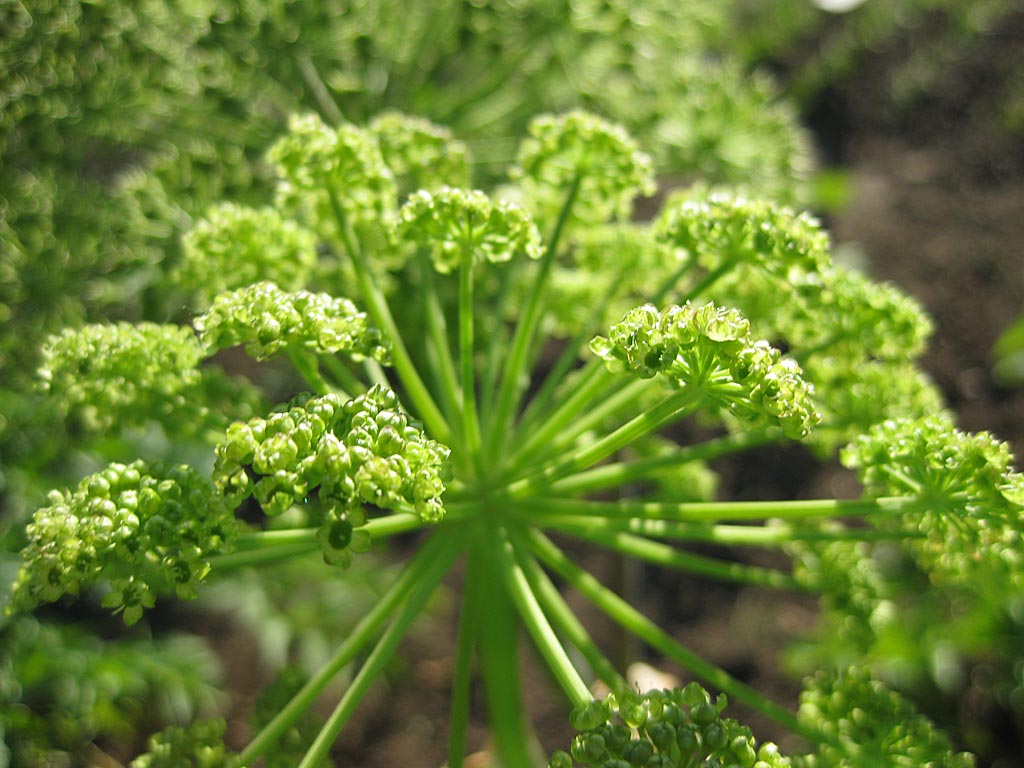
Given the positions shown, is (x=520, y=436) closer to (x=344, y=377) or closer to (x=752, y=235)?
(x=344, y=377)

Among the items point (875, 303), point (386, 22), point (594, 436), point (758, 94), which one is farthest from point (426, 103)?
point (875, 303)

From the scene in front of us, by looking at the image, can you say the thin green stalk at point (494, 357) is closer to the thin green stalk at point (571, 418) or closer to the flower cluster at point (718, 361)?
the thin green stalk at point (571, 418)

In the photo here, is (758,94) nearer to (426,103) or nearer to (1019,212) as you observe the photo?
(426,103)

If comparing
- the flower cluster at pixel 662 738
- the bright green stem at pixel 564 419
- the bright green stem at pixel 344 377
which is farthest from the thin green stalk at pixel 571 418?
the flower cluster at pixel 662 738

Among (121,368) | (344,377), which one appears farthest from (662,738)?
(121,368)

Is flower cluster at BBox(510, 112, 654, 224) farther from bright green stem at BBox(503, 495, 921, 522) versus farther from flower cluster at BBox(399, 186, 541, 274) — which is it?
bright green stem at BBox(503, 495, 921, 522)

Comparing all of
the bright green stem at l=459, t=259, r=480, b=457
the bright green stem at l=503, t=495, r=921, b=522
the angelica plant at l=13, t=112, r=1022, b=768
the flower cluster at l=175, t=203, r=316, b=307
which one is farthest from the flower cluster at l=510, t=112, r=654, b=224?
the bright green stem at l=503, t=495, r=921, b=522

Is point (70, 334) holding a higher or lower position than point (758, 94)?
lower
